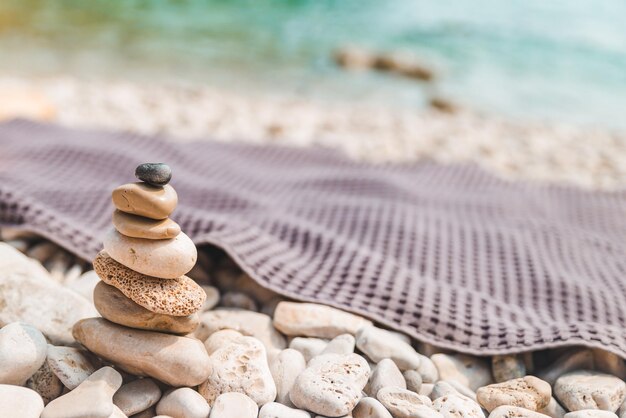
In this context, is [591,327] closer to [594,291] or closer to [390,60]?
[594,291]

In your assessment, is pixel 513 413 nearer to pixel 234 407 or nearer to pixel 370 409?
pixel 370 409

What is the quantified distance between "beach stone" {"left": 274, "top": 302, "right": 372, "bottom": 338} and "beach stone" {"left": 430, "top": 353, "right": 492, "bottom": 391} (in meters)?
0.22

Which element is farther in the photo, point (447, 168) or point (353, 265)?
point (447, 168)

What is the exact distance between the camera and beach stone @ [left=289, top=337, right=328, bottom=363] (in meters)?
1.50

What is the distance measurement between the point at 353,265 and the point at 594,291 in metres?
0.74

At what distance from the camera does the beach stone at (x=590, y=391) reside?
1386 mm

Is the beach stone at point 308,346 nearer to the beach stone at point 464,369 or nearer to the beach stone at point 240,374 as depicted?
the beach stone at point 240,374

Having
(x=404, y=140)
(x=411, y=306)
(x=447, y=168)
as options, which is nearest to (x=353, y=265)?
(x=411, y=306)

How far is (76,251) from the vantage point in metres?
1.76

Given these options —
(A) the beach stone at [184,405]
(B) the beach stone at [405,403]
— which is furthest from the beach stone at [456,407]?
(A) the beach stone at [184,405]

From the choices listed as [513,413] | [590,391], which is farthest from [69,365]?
[590,391]

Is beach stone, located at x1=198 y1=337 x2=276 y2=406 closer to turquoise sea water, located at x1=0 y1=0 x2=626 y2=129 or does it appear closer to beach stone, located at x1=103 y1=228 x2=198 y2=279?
beach stone, located at x1=103 y1=228 x2=198 y2=279

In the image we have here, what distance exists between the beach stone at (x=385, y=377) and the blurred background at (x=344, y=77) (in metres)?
2.15

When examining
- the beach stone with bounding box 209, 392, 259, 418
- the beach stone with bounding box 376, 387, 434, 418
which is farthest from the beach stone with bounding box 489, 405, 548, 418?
the beach stone with bounding box 209, 392, 259, 418
